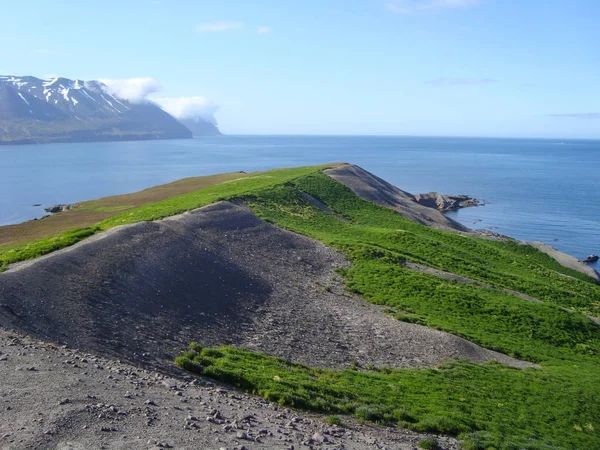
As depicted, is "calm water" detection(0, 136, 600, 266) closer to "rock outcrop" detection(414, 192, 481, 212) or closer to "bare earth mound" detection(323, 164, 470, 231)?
"rock outcrop" detection(414, 192, 481, 212)

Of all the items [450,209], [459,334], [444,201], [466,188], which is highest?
[459,334]

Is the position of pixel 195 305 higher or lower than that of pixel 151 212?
lower

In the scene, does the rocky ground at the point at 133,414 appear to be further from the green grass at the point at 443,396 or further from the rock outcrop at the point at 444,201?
the rock outcrop at the point at 444,201

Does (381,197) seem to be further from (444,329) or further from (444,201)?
(444,329)

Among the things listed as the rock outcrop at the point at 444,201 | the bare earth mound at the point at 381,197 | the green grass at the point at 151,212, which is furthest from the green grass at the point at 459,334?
the rock outcrop at the point at 444,201

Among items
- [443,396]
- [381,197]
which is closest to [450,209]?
[381,197]

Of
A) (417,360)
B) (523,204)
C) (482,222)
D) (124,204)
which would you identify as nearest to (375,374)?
(417,360)
